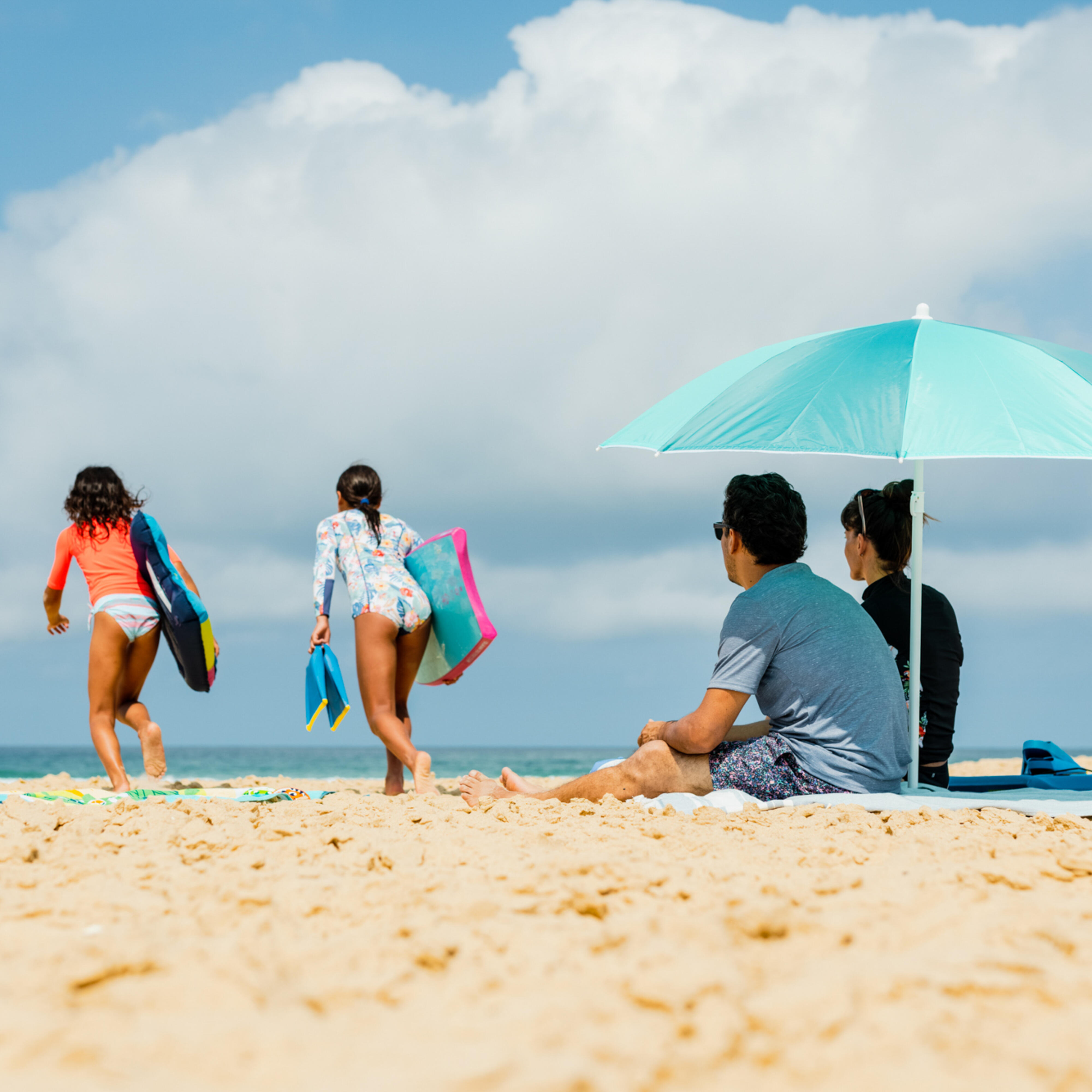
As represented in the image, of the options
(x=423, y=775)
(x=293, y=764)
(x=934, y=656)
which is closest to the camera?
(x=934, y=656)

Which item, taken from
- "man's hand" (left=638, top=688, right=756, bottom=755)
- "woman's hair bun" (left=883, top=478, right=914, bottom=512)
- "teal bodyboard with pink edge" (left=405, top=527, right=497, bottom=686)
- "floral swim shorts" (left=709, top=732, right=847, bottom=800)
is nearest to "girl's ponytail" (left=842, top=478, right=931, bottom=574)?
"woman's hair bun" (left=883, top=478, right=914, bottom=512)

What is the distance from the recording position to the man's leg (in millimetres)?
3713

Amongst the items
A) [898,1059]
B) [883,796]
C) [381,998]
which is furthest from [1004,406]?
[381,998]

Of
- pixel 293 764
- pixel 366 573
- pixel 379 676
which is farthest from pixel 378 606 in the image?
pixel 293 764

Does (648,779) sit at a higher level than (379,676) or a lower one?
lower

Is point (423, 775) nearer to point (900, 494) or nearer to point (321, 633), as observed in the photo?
point (321, 633)

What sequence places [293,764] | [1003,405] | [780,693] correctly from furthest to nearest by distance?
[293,764], [780,693], [1003,405]

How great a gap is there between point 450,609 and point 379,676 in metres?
0.55

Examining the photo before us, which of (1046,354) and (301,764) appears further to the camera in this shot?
(301,764)

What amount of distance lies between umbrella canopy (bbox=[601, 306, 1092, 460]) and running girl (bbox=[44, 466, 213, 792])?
3.27 metres

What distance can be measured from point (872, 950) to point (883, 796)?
1998mm

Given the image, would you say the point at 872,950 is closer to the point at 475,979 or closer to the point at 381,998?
the point at 475,979

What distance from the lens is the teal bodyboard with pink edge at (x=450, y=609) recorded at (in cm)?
525

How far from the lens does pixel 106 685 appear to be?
5523 mm
